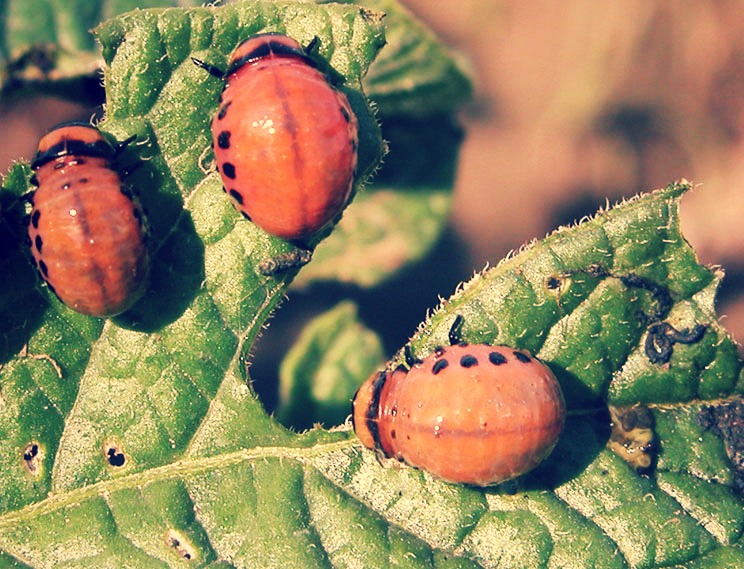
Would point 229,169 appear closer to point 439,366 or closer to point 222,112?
point 222,112

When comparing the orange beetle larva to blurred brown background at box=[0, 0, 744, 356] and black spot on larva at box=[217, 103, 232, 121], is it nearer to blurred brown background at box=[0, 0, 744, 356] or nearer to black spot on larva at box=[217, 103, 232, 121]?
black spot on larva at box=[217, 103, 232, 121]

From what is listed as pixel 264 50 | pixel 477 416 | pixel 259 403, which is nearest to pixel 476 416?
pixel 477 416

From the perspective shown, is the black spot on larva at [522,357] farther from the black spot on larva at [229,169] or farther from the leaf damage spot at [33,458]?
the leaf damage spot at [33,458]

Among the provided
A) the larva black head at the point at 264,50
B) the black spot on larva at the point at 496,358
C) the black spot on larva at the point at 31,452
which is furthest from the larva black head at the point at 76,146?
the black spot on larva at the point at 496,358

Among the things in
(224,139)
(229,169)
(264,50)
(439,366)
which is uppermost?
(264,50)

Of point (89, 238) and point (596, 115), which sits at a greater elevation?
point (596, 115)

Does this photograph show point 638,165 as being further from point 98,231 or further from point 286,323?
point 98,231

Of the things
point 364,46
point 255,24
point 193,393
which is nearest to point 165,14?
point 255,24
